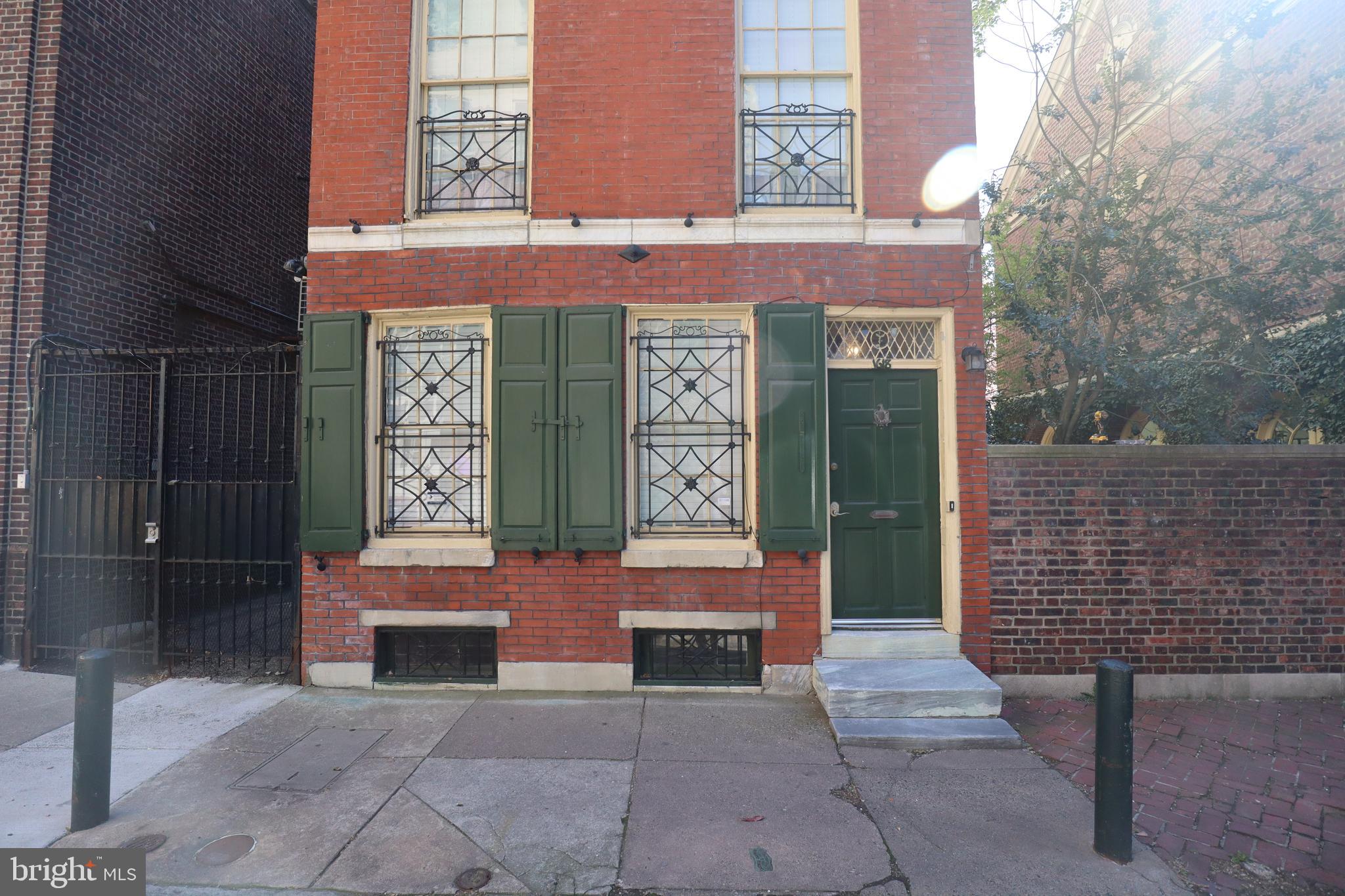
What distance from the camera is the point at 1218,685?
5.48 meters

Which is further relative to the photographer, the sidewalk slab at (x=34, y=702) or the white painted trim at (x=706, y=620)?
the white painted trim at (x=706, y=620)

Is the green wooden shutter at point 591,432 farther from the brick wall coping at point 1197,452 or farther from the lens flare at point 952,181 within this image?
the brick wall coping at point 1197,452

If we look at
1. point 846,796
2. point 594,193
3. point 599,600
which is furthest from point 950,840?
point 594,193

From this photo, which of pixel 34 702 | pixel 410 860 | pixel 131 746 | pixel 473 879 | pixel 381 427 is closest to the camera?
pixel 473 879

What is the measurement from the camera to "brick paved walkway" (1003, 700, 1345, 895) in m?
3.39

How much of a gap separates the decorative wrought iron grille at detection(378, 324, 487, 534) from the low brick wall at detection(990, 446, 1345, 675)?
438cm

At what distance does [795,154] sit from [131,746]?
6.64 meters

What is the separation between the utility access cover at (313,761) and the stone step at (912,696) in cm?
329

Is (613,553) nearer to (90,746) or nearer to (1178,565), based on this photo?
(90,746)

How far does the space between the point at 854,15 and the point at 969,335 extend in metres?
2.93

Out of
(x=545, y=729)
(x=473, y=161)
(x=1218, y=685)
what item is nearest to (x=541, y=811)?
(x=545, y=729)

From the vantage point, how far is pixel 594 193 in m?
5.70

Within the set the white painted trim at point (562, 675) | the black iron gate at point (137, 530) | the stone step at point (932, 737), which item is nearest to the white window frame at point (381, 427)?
the black iron gate at point (137, 530)

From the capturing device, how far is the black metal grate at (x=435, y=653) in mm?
5703
